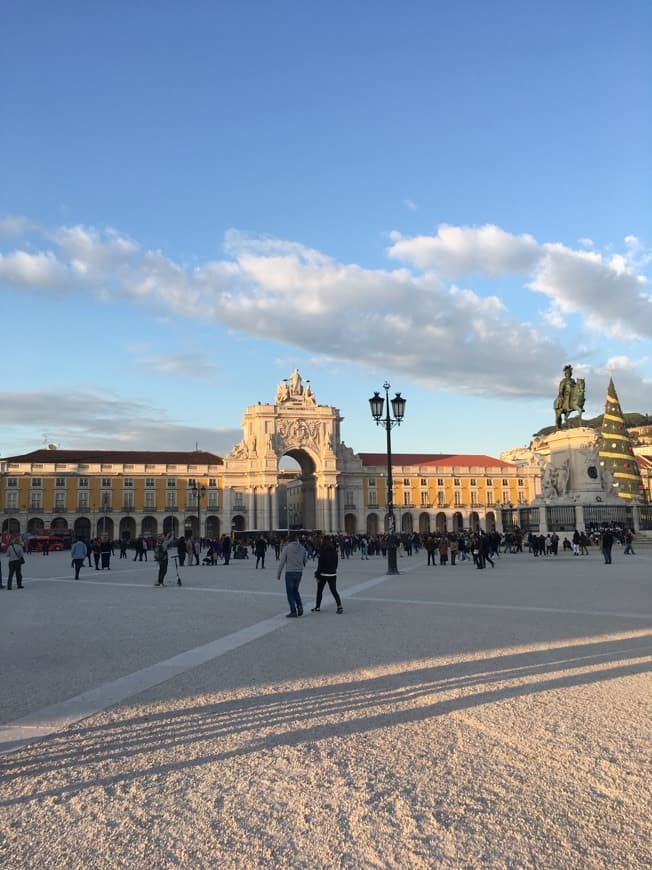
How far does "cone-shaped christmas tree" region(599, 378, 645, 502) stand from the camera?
4381 cm

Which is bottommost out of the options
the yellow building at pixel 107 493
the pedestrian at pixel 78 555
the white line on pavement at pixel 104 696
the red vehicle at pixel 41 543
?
the red vehicle at pixel 41 543

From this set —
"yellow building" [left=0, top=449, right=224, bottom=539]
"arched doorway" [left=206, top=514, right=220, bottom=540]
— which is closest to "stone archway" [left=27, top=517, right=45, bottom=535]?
"yellow building" [left=0, top=449, right=224, bottom=539]

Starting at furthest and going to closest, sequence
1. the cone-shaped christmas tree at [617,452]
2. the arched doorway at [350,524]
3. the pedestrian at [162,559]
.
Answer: the arched doorway at [350,524] → the cone-shaped christmas tree at [617,452] → the pedestrian at [162,559]

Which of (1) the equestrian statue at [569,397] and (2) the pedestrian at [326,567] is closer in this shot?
A: (2) the pedestrian at [326,567]

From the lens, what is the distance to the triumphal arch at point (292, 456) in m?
75.8

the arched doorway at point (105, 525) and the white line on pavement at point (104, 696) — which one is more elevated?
the arched doorway at point (105, 525)

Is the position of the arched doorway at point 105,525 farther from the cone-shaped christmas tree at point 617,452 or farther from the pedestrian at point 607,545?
the pedestrian at point 607,545

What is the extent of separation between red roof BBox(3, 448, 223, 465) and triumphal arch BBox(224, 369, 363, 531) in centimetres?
490

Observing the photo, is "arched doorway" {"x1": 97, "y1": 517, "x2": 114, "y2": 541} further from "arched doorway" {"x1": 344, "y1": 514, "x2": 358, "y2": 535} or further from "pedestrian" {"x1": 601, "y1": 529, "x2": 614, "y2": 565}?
"pedestrian" {"x1": 601, "y1": 529, "x2": 614, "y2": 565}

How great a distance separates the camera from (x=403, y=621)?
9.50 m

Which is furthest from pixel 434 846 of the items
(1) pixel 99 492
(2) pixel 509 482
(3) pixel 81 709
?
A: (2) pixel 509 482

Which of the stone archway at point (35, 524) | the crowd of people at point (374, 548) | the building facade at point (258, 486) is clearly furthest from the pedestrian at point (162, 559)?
the stone archway at point (35, 524)

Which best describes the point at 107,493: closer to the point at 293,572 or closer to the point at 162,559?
the point at 162,559

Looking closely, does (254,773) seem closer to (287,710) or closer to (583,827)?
(287,710)
